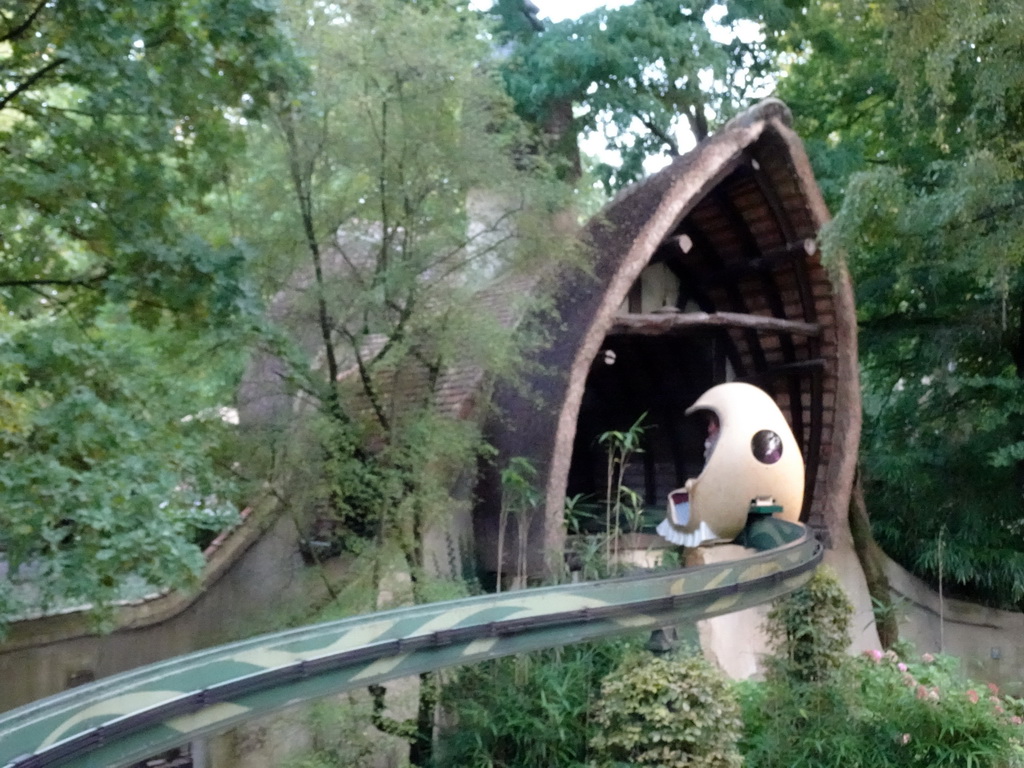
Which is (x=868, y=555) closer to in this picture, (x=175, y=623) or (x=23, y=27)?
(x=175, y=623)

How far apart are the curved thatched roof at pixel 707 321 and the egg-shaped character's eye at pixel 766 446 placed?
1.00 m

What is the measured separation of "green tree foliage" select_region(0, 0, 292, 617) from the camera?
2902 millimetres

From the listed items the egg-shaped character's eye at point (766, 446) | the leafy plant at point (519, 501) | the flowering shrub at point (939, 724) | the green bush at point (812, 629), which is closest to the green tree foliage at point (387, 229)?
the leafy plant at point (519, 501)

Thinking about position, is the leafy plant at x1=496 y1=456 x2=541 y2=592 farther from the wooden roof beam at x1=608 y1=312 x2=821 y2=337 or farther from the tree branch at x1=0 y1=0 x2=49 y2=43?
the tree branch at x1=0 y1=0 x2=49 y2=43

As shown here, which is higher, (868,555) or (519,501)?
(519,501)

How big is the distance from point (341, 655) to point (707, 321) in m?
3.68

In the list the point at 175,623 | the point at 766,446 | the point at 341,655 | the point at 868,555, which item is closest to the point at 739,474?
the point at 766,446

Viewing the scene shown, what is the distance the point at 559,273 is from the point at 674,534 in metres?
1.58

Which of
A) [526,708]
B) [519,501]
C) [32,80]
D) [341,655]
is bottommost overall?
[526,708]

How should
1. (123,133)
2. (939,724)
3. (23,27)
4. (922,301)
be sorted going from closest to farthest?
(23,27)
(123,133)
(939,724)
(922,301)

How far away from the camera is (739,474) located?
4.56m

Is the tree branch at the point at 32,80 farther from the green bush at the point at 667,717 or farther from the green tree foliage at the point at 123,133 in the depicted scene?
the green bush at the point at 667,717

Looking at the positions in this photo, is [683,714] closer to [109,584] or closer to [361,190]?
[109,584]

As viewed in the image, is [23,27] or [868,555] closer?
[23,27]
